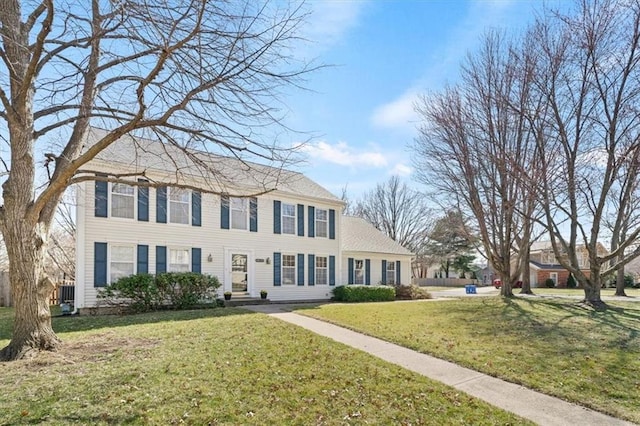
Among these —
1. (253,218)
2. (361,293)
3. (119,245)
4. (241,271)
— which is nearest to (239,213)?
(253,218)

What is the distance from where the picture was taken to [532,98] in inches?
585

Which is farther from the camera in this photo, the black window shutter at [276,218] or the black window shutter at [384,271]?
the black window shutter at [384,271]

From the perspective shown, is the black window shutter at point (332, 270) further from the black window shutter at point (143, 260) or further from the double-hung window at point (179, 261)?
the black window shutter at point (143, 260)

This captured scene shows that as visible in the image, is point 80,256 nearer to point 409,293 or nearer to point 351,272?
point 351,272

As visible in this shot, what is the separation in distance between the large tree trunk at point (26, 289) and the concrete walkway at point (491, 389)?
17.5ft

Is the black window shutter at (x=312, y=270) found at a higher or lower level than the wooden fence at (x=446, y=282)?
higher

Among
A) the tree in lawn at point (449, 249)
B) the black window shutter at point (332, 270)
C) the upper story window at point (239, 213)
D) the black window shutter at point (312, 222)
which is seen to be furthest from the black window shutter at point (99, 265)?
the tree in lawn at point (449, 249)

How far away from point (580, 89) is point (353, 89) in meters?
10.8

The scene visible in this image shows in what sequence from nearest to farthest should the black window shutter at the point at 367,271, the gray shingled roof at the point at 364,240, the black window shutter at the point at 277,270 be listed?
the black window shutter at the point at 277,270 → the black window shutter at the point at 367,271 → the gray shingled roof at the point at 364,240

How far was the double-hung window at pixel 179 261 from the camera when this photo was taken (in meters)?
14.6

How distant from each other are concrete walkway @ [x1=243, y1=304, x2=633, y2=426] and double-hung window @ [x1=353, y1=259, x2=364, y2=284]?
1223 centimetres

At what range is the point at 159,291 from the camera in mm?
13141

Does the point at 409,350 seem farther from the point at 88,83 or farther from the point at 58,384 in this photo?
the point at 88,83

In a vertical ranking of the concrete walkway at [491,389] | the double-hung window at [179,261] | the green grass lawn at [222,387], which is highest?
the double-hung window at [179,261]
